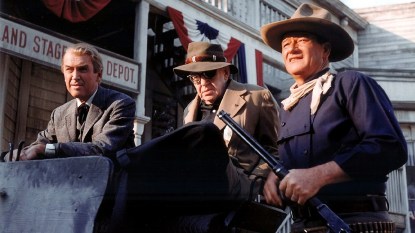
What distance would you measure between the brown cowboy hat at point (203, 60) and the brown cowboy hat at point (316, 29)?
1.61 ft

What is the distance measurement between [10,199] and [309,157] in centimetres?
124

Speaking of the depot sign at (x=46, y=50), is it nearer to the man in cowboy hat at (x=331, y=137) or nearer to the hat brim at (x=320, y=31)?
the hat brim at (x=320, y=31)

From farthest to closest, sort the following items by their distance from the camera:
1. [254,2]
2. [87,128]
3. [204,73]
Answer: [254,2]
[204,73]
[87,128]

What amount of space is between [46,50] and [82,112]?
5.30 m

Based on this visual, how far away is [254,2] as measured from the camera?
42.9 ft

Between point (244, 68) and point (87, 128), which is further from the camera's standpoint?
point (244, 68)

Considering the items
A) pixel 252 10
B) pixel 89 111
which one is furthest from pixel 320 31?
pixel 252 10

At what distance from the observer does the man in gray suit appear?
254 centimetres

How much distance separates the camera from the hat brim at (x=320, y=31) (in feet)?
8.26

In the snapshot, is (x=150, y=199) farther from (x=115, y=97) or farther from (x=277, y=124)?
(x=277, y=124)

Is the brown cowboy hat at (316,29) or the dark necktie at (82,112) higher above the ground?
the brown cowboy hat at (316,29)

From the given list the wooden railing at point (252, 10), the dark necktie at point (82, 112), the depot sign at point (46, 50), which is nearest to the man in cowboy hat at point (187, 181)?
the dark necktie at point (82, 112)

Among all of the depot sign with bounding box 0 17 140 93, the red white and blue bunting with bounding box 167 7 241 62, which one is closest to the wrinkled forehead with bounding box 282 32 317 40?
the depot sign with bounding box 0 17 140 93

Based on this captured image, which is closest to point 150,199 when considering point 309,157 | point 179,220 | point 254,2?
point 179,220
